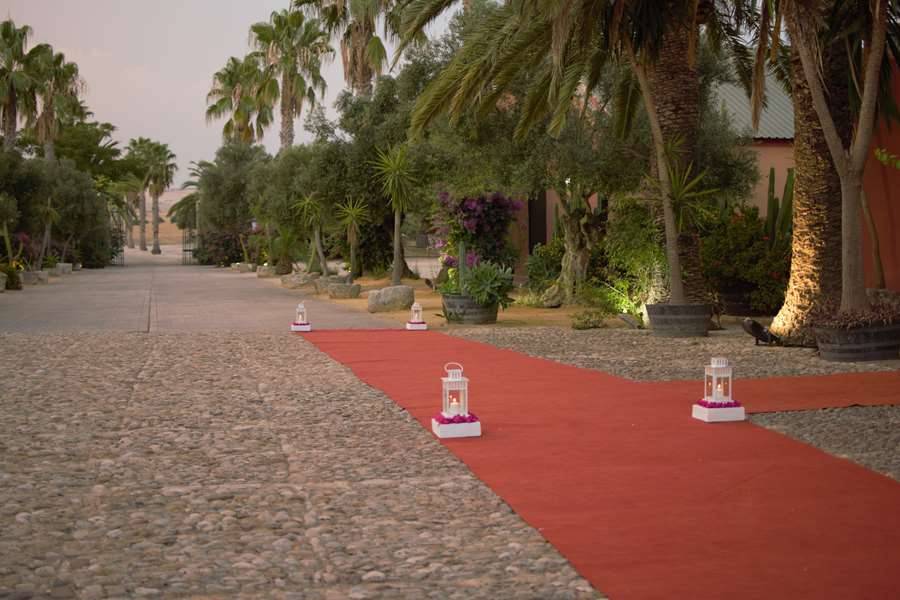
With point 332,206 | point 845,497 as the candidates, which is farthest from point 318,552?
point 332,206

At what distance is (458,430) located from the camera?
7.38 meters

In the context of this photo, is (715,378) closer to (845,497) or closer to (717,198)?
(845,497)

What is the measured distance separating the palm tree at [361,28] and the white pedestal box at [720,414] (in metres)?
24.5

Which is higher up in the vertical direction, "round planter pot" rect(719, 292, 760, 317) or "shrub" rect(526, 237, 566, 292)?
"shrub" rect(526, 237, 566, 292)

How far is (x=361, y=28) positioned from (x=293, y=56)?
10204mm

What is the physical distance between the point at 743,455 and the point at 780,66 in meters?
11.4

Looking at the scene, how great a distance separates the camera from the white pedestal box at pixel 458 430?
737 centimetres

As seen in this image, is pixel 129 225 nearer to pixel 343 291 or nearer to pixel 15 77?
pixel 15 77

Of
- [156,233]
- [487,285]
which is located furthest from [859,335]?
[156,233]

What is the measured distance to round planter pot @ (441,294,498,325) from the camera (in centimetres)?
1794

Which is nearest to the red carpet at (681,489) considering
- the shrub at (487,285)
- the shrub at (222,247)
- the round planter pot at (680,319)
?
the round planter pot at (680,319)

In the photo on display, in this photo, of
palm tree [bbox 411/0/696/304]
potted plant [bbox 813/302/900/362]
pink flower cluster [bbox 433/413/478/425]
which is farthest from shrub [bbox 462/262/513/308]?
pink flower cluster [bbox 433/413/478/425]

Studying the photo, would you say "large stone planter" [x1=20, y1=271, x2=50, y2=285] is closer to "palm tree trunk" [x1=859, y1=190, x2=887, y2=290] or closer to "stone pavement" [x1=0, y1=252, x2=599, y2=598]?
"stone pavement" [x1=0, y1=252, x2=599, y2=598]

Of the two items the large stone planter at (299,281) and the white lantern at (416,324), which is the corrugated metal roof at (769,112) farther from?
the large stone planter at (299,281)
